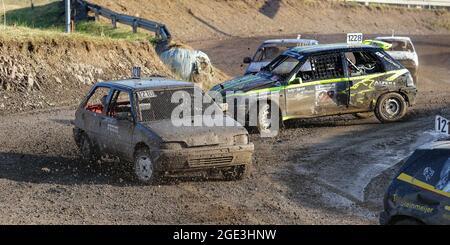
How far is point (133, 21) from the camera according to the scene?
25.5 metres

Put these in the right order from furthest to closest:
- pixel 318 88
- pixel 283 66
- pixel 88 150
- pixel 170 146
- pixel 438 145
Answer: pixel 283 66, pixel 318 88, pixel 88 150, pixel 170 146, pixel 438 145

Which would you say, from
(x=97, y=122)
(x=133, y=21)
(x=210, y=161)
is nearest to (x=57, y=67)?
(x=133, y=21)

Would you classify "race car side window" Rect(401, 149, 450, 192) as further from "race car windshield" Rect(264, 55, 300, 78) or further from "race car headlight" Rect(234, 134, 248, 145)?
"race car windshield" Rect(264, 55, 300, 78)

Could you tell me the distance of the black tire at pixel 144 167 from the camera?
11.4 meters

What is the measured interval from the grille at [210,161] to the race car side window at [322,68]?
490cm

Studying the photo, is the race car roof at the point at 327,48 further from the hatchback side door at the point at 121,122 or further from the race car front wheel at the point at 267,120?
the hatchback side door at the point at 121,122

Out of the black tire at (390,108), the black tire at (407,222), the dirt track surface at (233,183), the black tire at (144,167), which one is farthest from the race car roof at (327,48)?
the black tire at (407,222)

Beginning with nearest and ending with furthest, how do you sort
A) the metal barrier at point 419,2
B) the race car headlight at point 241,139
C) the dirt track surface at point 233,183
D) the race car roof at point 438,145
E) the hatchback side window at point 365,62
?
the race car roof at point 438,145 < the dirt track surface at point 233,183 < the race car headlight at point 241,139 < the hatchback side window at point 365,62 < the metal barrier at point 419,2

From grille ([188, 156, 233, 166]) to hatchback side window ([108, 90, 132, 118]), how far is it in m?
1.67

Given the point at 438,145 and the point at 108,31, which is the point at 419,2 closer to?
the point at 108,31

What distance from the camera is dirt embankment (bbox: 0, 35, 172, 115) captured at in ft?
61.3

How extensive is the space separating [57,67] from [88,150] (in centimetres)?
716
